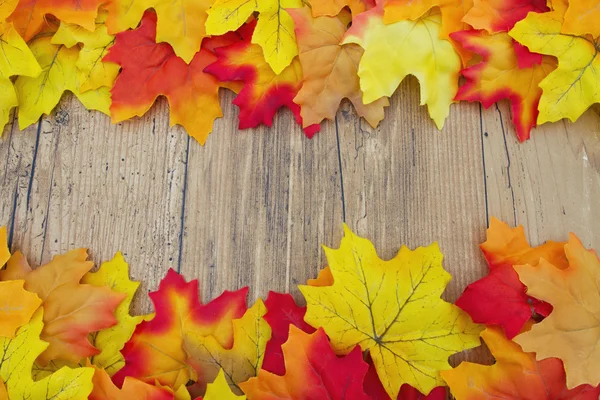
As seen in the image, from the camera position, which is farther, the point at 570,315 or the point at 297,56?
the point at 297,56

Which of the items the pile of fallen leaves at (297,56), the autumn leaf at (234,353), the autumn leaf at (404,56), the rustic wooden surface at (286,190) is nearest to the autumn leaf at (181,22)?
the pile of fallen leaves at (297,56)

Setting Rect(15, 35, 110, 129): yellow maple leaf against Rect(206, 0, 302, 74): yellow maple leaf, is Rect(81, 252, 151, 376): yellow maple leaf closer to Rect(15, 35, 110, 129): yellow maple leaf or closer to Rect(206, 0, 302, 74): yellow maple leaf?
Rect(15, 35, 110, 129): yellow maple leaf

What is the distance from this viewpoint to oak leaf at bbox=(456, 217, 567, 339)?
88 centimetres

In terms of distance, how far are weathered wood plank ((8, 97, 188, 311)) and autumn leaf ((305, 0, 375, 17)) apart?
1.18ft

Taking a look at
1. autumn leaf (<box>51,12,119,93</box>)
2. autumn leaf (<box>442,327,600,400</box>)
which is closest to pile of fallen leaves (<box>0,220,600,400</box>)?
autumn leaf (<box>442,327,600,400</box>)

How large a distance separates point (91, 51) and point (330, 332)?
72 cm

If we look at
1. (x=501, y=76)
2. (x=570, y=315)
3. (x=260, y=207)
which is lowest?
(x=570, y=315)

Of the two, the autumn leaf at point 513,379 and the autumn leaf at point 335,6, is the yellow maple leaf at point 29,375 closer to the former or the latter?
the autumn leaf at point 513,379

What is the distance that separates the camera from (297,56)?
104 cm

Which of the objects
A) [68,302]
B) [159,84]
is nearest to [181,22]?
[159,84]

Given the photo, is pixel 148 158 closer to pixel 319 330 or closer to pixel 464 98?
pixel 319 330

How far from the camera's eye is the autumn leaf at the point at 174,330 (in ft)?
3.01

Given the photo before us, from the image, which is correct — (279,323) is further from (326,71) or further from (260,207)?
(326,71)

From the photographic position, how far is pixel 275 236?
101cm
